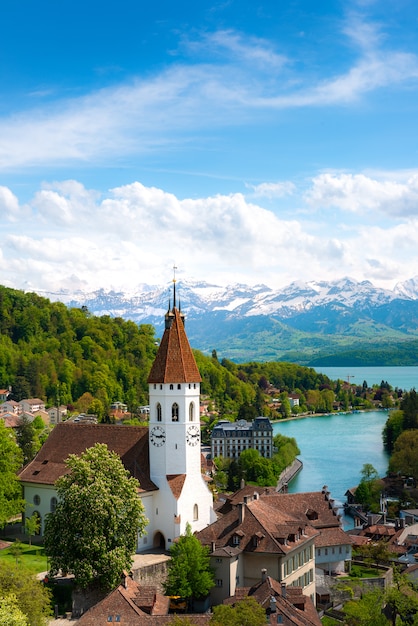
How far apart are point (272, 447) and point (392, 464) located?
2453 centimetres

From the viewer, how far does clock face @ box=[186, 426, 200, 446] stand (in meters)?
42.4

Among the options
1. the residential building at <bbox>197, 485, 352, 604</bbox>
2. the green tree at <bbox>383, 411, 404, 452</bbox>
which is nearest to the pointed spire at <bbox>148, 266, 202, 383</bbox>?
the residential building at <bbox>197, 485, 352, 604</bbox>

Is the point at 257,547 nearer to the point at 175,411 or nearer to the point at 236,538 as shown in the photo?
the point at 236,538

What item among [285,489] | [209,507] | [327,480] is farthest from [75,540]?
[327,480]

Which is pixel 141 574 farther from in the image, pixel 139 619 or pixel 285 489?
pixel 285 489

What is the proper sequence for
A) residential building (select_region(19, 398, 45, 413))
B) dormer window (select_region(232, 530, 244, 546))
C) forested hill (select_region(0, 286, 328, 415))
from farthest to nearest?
forested hill (select_region(0, 286, 328, 415))
residential building (select_region(19, 398, 45, 413))
dormer window (select_region(232, 530, 244, 546))

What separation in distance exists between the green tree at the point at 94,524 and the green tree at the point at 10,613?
5.68m

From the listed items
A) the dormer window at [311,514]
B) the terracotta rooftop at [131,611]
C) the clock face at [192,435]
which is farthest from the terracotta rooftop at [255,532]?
the dormer window at [311,514]

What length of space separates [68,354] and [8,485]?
79.5m

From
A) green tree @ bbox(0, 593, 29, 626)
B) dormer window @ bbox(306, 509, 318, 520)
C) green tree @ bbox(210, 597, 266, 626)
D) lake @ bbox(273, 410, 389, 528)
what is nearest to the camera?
green tree @ bbox(0, 593, 29, 626)

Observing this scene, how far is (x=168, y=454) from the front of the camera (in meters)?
42.2

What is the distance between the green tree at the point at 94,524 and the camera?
1366 inches

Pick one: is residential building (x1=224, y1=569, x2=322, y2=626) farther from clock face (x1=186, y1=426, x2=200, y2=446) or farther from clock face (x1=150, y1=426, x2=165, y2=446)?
clock face (x1=150, y1=426, x2=165, y2=446)

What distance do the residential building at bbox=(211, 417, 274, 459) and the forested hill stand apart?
51.3ft
